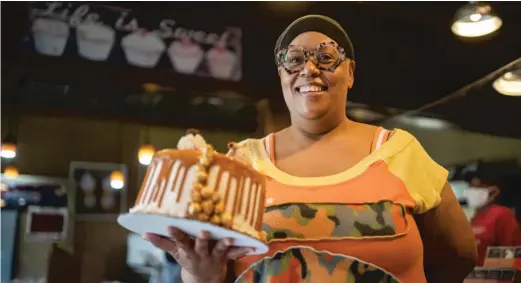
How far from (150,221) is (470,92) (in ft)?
6.51

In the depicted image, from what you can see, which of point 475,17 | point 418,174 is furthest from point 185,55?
point 418,174

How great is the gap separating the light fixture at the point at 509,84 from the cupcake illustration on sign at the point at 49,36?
175cm

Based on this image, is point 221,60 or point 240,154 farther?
point 221,60

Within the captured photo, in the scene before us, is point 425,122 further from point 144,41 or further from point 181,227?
point 181,227

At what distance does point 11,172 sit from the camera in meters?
2.57

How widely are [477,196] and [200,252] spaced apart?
1.71 metres

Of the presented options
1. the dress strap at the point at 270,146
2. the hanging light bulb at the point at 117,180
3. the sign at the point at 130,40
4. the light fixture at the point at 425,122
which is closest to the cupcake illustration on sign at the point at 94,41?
the sign at the point at 130,40

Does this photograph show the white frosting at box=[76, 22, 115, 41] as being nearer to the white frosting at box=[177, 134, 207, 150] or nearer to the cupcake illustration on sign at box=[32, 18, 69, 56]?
the cupcake illustration on sign at box=[32, 18, 69, 56]

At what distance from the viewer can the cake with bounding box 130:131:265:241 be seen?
754 millimetres

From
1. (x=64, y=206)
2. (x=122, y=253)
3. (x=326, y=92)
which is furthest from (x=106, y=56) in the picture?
(x=326, y=92)

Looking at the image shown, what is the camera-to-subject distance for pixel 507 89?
7.18 feet

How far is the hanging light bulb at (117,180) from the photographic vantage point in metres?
2.67

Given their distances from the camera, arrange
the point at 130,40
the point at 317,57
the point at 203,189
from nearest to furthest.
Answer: the point at 203,189 → the point at 317,57 → the point at 130,40

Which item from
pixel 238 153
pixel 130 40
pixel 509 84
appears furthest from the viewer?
pixel 130 40
